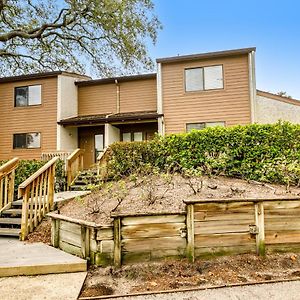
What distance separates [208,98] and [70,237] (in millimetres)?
10078

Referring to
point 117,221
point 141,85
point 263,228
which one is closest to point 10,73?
point 141,85

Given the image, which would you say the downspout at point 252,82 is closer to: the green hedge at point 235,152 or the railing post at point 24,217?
the green hedge at point 235,152

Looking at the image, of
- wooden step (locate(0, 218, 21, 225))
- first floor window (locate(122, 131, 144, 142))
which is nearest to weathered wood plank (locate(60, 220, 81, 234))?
wooden step (locate(0, 218, 21, 225))

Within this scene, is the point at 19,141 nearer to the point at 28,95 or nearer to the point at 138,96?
the point at 28,95

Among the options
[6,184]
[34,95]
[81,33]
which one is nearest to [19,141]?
[34,95]

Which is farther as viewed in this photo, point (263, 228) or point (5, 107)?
point (5, 107)

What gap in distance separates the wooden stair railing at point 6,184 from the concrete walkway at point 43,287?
3032 millimetres

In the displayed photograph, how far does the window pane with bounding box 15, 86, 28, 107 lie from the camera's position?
605 inches

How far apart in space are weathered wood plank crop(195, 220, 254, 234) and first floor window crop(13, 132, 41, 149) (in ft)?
41.4

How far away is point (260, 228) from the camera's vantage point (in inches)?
179

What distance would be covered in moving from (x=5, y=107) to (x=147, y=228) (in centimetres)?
1434

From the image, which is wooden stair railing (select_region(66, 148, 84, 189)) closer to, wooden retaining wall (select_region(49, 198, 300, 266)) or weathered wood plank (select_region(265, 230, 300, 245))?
wooden retaining wall (select_region(49, 198, 300, 266))

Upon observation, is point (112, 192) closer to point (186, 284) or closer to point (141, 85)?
point (186, 284)

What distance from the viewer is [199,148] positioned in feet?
26.8
